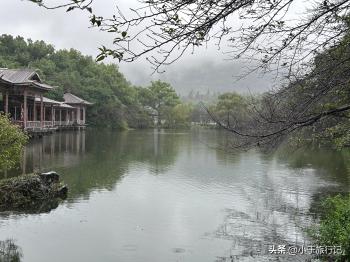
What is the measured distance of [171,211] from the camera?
35.4ft

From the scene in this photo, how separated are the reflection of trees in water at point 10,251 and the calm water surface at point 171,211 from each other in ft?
0.33

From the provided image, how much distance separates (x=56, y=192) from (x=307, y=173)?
35.4 ft

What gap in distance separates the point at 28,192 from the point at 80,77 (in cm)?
4936

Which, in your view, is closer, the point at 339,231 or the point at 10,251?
the point at 339,231

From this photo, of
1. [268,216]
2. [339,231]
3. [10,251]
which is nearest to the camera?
[339,231]

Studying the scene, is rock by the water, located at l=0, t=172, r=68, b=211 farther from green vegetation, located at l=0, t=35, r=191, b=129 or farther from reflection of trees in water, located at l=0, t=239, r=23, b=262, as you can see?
green vegetation, located at l=0, t=35, r=191, b=129

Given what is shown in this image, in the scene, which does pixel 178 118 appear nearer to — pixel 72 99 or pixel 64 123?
pixel 72 99

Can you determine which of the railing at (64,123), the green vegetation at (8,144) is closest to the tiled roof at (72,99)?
the railing at (64,123)

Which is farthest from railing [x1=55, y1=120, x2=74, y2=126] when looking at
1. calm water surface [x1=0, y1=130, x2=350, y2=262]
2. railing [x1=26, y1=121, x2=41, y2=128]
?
calm water surface [x1=0, y1=130, x2=350, y2=262]

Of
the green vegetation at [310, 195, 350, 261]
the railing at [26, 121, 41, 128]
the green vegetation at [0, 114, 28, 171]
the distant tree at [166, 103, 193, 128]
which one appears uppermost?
the distant tree at [166, 103, 193, 128]

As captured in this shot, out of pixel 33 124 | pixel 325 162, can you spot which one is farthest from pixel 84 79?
pixel 325 162

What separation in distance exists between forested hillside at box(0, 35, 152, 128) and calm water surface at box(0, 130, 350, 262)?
36.1 metres

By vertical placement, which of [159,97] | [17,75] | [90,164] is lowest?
[90,164]

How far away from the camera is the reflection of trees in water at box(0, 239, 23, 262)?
23.2 ft
